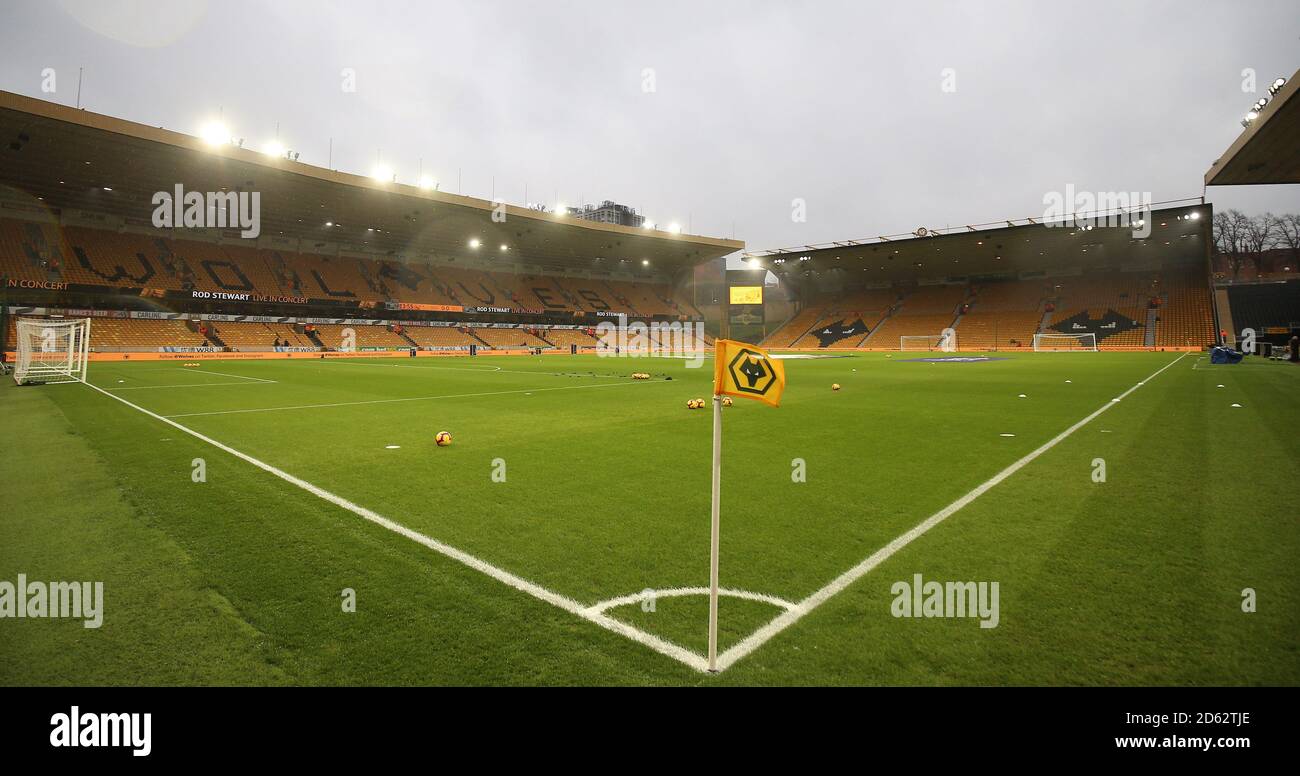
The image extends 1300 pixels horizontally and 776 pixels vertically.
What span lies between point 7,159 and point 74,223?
13572 mm

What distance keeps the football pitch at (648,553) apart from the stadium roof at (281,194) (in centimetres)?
3144

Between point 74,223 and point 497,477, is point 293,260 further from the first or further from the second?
point 497,477

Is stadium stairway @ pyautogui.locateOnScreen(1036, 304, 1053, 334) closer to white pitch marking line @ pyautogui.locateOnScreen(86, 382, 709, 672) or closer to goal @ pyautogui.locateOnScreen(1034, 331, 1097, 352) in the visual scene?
goal @ pyautogui.locateOnScreen(1034, 331, 1097, 352)

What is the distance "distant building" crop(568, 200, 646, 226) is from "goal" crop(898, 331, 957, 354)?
61.4 m

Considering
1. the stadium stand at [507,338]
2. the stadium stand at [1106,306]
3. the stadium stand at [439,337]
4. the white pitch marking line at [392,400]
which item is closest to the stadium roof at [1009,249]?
the stadium stand at [1106,306]

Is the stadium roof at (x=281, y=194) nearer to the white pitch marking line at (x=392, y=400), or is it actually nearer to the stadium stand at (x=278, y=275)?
the stadium stand at (x=278, y=275)

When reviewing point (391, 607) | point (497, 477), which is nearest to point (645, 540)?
point (391, 607)

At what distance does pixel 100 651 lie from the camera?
279 centimetres

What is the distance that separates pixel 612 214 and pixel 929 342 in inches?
2662

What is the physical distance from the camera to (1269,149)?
27.3 m

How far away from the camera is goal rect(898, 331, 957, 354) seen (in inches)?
2275

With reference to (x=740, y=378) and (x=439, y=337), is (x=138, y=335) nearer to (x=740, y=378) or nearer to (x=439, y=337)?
(x=439, y=337)

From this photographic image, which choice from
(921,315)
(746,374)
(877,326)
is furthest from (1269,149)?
(877,326)

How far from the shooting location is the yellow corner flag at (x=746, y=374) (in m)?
2.92
